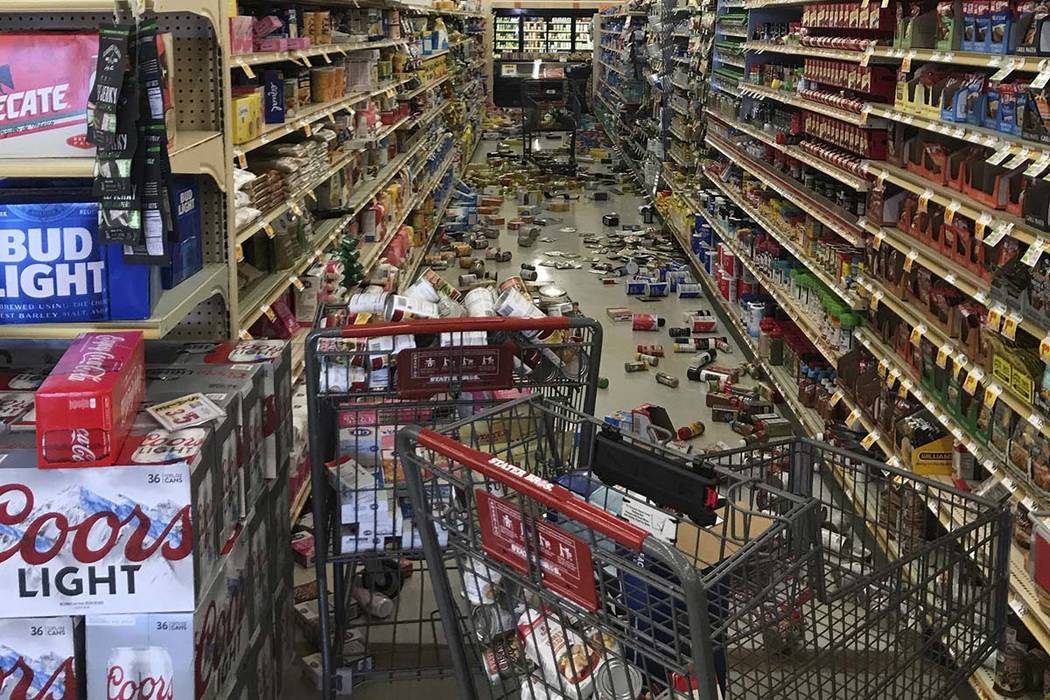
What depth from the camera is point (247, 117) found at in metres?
3.83

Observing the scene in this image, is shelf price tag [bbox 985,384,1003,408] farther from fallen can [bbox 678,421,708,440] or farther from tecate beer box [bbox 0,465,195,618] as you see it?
tecate beer box [bbox 0,465,195,618]

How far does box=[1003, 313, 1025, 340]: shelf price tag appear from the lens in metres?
3.16

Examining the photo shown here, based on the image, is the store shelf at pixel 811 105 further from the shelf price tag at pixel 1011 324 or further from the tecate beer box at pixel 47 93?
the tecate beer box at pixel 47 93

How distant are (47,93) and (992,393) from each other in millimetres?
2818

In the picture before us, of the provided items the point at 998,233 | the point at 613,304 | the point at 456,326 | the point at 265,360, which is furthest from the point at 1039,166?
the point at 613,304

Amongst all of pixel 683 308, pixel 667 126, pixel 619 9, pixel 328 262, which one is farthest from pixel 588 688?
pixel 619 9

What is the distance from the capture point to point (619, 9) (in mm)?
18047

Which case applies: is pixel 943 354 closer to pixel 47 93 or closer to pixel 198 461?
pixel 198 461

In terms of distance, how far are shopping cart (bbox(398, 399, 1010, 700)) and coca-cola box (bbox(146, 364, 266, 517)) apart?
0.59 m

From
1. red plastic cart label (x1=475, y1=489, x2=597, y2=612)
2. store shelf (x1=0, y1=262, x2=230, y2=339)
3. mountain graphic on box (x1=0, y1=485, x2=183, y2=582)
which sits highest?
store shelf (x1=0, y1=262, x2=230, y2=339)

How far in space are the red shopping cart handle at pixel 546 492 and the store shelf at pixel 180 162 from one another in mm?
1075

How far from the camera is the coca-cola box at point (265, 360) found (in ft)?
8.84

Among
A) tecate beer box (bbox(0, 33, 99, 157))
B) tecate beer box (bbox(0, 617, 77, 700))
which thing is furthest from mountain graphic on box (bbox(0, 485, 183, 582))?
tecate beer box (bbox(0, 33, 99, 157))

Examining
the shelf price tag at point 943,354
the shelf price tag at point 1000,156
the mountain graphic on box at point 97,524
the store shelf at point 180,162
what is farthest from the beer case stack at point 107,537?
the shelf price tag at point 943,354
